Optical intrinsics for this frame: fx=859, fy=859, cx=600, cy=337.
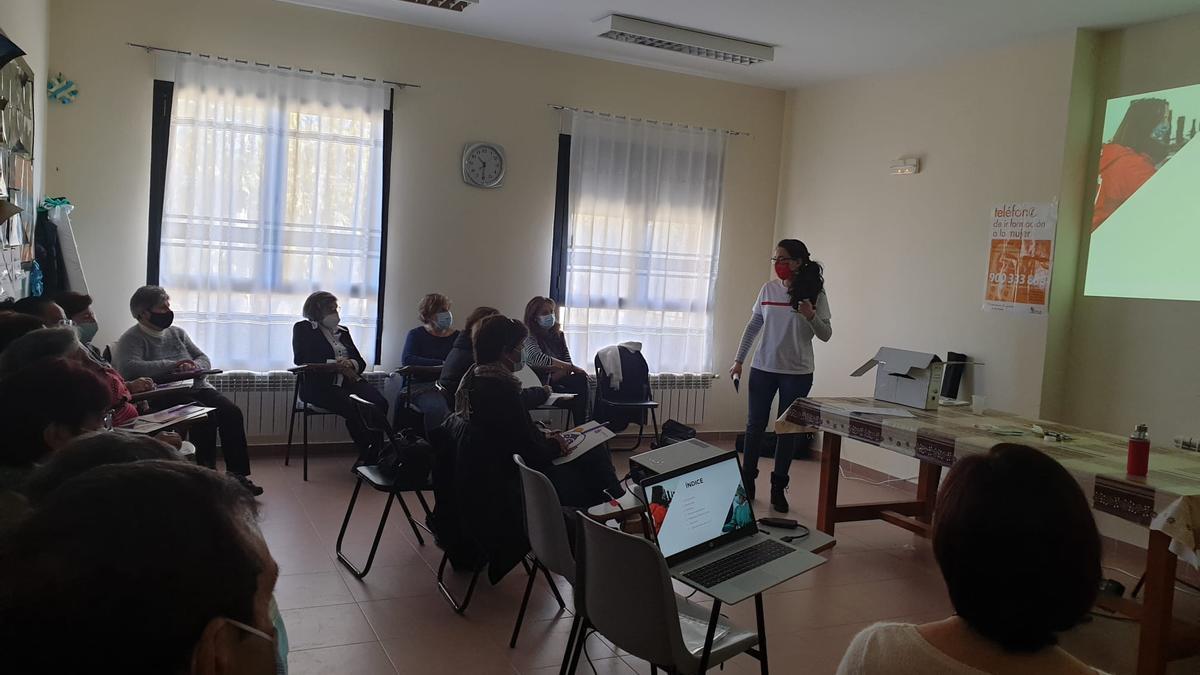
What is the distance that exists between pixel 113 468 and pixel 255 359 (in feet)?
17.2

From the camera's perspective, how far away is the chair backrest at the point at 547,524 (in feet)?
9.05

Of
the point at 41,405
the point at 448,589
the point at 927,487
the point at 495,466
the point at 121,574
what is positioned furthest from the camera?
the point at 927,487

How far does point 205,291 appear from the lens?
17.8ft

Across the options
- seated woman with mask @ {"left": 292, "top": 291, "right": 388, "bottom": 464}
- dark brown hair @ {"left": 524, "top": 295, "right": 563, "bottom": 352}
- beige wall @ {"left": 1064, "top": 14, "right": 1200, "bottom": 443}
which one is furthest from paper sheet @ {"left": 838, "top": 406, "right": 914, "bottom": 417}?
seated woman with mask @ {"left": 292, "top": 291, "right": 388, "bottom": 464}

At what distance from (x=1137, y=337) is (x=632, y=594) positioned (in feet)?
13.0

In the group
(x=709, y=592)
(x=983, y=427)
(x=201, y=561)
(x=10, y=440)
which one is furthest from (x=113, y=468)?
(x=983, y=427)

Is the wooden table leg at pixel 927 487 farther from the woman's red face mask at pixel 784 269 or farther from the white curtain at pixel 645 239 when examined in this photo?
the white curtain at pixel 645 239

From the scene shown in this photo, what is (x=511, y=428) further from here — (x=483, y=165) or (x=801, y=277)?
(x=483, y=165)

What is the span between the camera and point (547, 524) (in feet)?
9.32

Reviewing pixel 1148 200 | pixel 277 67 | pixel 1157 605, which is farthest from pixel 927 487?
pixel 277 67

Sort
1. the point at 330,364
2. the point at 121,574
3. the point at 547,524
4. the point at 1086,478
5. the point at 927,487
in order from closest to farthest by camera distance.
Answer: the point at 121,574, the point at 547,524, the point at 1086,478, the point at 927,487, the point at 330,364

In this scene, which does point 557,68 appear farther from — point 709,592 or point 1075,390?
point 709,592

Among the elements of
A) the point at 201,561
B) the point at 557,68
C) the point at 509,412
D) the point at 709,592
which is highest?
the point at 557,68

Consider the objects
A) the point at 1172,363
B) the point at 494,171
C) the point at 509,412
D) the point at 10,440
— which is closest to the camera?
the point at 10,440
